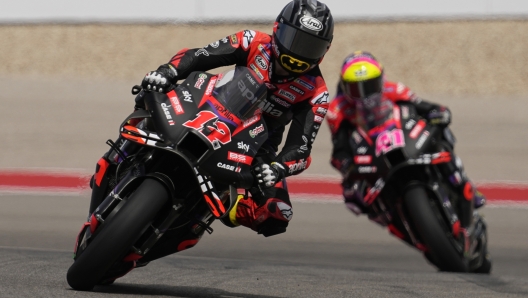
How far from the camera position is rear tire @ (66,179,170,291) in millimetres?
4547

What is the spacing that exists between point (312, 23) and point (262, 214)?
1.14m

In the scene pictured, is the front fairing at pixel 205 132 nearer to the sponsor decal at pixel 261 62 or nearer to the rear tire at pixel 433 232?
the sponsor decal at pixel 261 62

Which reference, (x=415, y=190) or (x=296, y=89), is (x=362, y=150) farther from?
(x=296, y=89)

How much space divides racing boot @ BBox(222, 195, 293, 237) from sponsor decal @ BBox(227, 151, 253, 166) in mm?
535

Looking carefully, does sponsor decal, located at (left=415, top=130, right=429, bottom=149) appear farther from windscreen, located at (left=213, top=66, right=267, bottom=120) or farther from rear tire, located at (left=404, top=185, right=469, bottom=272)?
windscreen, located at (left=213, top=66, right=267, bottom=120)

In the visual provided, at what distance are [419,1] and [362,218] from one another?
5.97m

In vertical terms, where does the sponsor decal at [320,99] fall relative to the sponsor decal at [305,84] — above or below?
below

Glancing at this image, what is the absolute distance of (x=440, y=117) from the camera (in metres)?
8.16

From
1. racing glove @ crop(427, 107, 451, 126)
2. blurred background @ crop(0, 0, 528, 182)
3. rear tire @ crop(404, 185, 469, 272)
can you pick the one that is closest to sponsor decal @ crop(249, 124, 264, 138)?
rear tire @ crop(404, 185, 469, 272)

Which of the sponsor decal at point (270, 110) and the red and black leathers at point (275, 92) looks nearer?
the red and black leathers at point (275, 92)

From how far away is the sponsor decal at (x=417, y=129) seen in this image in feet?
25.8

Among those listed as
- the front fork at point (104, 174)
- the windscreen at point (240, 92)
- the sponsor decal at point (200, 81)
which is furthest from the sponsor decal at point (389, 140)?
the front fork at point (104, 174)

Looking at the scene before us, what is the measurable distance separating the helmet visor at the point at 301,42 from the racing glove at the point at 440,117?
9.98ft

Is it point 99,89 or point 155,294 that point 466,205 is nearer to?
point 155,294
